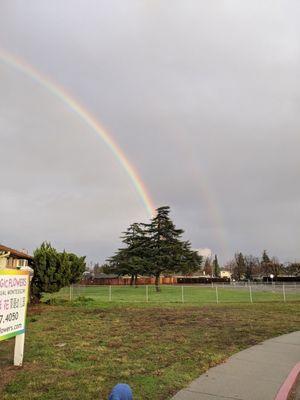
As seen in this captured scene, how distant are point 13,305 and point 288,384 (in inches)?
210

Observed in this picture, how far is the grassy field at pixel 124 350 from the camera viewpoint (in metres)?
7.15

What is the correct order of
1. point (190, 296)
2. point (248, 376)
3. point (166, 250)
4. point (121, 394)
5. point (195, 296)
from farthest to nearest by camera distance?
1. point (166, 250)
2. point (190, 296)
3. point (195, 296)
4. point (248, 376)
5. point (121, 394)

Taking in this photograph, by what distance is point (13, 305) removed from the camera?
842 centimetres

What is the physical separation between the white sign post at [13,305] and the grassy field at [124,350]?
0.69 meters

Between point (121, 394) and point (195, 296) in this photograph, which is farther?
point (195, 296)

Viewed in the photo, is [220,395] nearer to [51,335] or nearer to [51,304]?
[51,335]

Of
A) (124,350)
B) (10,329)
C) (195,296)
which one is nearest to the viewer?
(10,329)

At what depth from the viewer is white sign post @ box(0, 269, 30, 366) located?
8026 mm

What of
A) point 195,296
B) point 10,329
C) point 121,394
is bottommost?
point 121,394

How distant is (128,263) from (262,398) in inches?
2304

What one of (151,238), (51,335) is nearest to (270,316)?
(51,335)

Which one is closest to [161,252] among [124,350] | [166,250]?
[166,250]

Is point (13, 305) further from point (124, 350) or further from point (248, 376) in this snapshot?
point (248, 376)

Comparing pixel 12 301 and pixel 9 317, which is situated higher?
pixel 12 301
